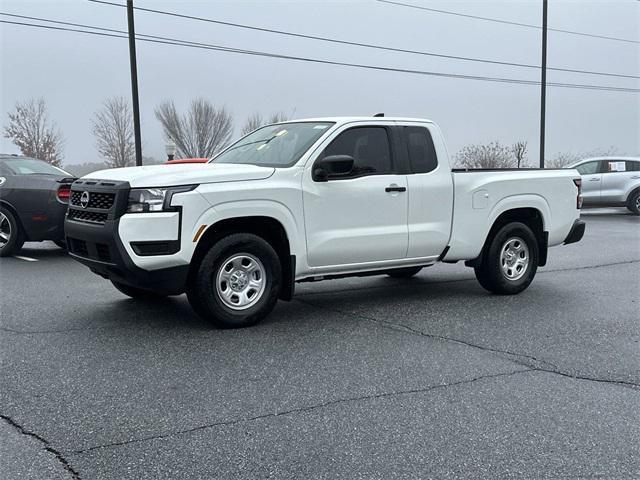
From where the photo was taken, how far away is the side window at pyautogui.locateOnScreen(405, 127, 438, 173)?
7.06 m

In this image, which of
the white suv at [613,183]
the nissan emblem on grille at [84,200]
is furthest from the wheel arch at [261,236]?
the white suv at [613,183]

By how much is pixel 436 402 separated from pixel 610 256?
8.25 m

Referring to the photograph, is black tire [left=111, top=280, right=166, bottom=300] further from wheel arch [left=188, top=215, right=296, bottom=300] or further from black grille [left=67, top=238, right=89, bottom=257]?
wheel arch [left=188, top=215, right=296, bottom=300]

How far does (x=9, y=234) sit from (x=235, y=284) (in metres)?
5.83

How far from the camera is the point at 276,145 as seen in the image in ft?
22.4

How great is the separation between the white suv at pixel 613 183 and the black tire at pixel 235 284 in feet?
51.7

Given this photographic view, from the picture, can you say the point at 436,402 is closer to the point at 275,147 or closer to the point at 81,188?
the point at 275,147

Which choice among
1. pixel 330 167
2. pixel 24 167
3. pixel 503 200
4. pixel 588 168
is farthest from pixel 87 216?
pixel 588 168

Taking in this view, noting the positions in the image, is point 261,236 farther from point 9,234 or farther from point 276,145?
point 9,234

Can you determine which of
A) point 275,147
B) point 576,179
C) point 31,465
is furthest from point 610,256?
point 31,465

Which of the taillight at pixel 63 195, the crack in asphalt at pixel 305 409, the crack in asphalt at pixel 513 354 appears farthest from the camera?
the taillight at pixel 63 195

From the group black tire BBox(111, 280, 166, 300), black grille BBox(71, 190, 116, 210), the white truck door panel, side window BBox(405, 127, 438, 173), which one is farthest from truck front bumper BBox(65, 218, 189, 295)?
side window BBox(405, 127, 438, 173)

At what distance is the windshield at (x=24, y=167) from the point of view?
34.0 ft

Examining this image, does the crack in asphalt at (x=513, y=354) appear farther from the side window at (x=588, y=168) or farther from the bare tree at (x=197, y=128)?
the bare tree at (x=197, y=128)
